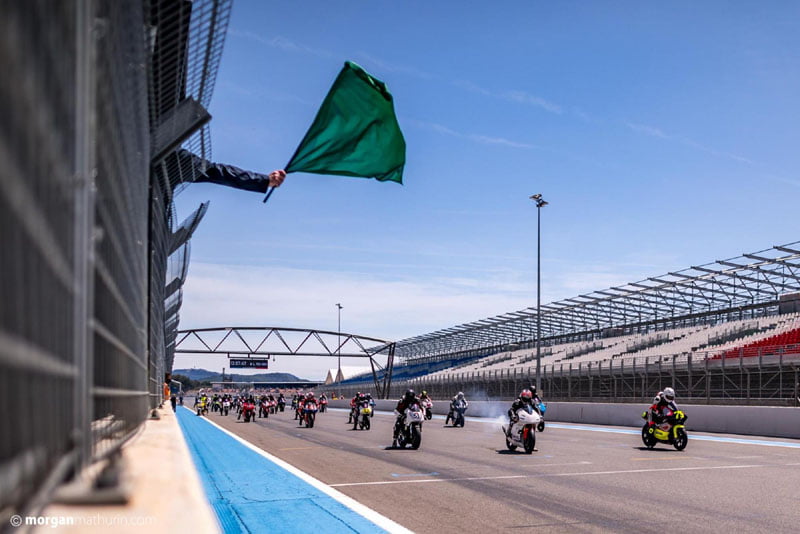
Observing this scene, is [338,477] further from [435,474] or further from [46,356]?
[46,356]

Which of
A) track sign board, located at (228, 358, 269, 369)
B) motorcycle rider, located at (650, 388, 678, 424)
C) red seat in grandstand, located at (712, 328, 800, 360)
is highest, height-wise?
red seat in grandstand, located at (712, 328, 800, 360)

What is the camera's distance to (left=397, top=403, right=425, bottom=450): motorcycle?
64.2 ft

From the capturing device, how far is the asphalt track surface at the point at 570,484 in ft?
28.4

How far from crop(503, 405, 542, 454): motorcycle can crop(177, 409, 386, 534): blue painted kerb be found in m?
5.45

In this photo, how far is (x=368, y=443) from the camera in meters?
22.1

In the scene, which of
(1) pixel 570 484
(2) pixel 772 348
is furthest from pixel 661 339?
(1) pixel 570 484

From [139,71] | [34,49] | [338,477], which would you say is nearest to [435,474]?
[338,477]

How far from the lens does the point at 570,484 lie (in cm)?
1196

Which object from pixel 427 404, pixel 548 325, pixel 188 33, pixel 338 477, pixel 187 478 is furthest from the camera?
pixel 548 325

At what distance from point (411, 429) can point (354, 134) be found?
13.1 meters

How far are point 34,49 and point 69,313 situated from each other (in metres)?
0.85

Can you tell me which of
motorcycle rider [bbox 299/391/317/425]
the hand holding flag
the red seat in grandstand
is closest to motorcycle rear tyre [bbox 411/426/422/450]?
the hand holding flag

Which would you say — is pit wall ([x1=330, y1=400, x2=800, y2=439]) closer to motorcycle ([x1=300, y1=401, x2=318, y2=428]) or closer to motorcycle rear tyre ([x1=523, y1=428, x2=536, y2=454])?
motorcycle rear tyre ([x1=523, y1=428, x2=536, y2=454])

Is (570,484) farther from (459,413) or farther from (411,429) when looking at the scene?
(459,413)
